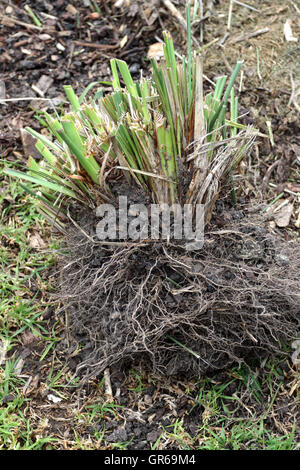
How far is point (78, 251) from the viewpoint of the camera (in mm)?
2008

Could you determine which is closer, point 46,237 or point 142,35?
point 46,237

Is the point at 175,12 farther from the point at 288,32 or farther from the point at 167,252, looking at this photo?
the point at 167,252

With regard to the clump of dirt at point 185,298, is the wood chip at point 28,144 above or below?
above

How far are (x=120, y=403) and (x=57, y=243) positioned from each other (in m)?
0.73

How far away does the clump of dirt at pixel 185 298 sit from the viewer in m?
1.86

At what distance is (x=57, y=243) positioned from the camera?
2.32 metres

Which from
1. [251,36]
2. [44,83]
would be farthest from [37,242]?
A: [251,36]

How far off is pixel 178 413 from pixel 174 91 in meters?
1.13

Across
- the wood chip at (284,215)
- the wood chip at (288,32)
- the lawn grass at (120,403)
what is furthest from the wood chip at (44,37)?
the wood chip at (284,215)

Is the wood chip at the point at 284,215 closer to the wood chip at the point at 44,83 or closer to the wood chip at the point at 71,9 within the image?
the wood chip at the point at 44,83

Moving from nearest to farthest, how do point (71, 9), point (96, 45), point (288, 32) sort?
point (288, 32) → point (96, 45) → point (71, 9)

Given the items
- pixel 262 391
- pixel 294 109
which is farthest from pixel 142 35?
pixel 262 391
